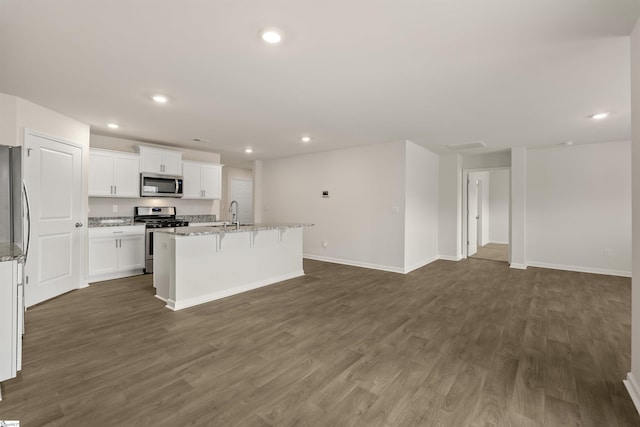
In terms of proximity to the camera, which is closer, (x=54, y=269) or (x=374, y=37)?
(x=374, y=37)

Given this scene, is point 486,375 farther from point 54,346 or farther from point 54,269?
point 54,269

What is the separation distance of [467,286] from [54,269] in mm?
5912

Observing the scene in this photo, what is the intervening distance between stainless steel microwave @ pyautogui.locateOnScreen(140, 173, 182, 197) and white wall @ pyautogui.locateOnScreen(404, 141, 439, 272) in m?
4.47

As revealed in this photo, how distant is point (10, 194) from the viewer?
112 inches

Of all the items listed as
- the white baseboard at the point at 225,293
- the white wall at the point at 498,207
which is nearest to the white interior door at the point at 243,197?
the white baseboard at the point at 225,293

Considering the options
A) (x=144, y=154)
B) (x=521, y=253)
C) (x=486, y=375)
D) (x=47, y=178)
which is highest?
(x=144, y=154)

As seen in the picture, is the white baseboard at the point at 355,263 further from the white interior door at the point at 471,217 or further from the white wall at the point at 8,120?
the white wall at the point at 8,120

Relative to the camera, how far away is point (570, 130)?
4.70 metres

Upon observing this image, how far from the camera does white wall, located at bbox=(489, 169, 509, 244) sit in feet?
32.3

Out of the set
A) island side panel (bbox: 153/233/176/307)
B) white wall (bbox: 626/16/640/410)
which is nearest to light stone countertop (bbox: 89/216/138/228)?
island side panel (bbox: 153/233/176/307)

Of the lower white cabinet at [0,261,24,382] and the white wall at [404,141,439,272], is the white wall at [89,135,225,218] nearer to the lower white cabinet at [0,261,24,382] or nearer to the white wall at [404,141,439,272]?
the lower white cabinet at [0,261,24,382]

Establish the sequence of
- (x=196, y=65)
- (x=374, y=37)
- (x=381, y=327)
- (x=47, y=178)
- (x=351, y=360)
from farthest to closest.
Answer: (x=47, y=178) → (x=381, y=327) → (x=196, y=65) → (x=351, y=360) → (x=374, y=37)

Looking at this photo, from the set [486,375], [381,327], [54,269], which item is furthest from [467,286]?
[54,269]

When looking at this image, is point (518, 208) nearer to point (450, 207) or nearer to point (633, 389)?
point (450, 207)
